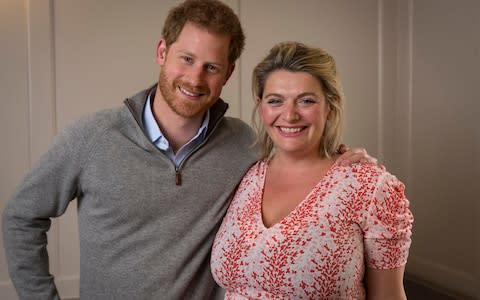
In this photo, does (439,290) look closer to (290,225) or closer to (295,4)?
(295,4)

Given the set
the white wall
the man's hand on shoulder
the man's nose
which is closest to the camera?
the man's hand on shoulder

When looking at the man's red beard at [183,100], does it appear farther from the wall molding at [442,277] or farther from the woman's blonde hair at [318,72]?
the wall molding at [442,277]

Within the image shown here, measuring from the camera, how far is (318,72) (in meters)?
1.67

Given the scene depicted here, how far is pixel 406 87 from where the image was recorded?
14.1 feet

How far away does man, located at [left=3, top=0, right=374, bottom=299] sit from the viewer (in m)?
1.69

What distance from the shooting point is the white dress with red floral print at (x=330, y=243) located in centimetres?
152

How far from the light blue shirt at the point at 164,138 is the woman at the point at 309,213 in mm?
214

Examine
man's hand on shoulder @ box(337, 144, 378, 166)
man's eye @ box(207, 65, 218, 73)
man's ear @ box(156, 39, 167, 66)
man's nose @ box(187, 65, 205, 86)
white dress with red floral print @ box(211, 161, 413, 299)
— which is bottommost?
white dress with red floral print @ box(211, 161, 413, 299)

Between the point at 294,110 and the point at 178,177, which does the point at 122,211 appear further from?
the point at 294,110

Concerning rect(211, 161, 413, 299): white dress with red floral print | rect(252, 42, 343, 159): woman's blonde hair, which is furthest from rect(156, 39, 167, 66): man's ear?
rect(211, 161, 413, 299): white dress with red floral print

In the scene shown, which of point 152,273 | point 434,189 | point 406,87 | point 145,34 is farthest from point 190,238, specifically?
point 406,87

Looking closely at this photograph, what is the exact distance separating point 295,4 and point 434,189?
5.61ft

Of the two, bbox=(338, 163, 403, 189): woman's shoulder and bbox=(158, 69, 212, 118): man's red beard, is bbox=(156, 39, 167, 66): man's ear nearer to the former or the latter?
bbox=(158, 69, 212, 118): man's red beard

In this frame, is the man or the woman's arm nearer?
the woman's arm
